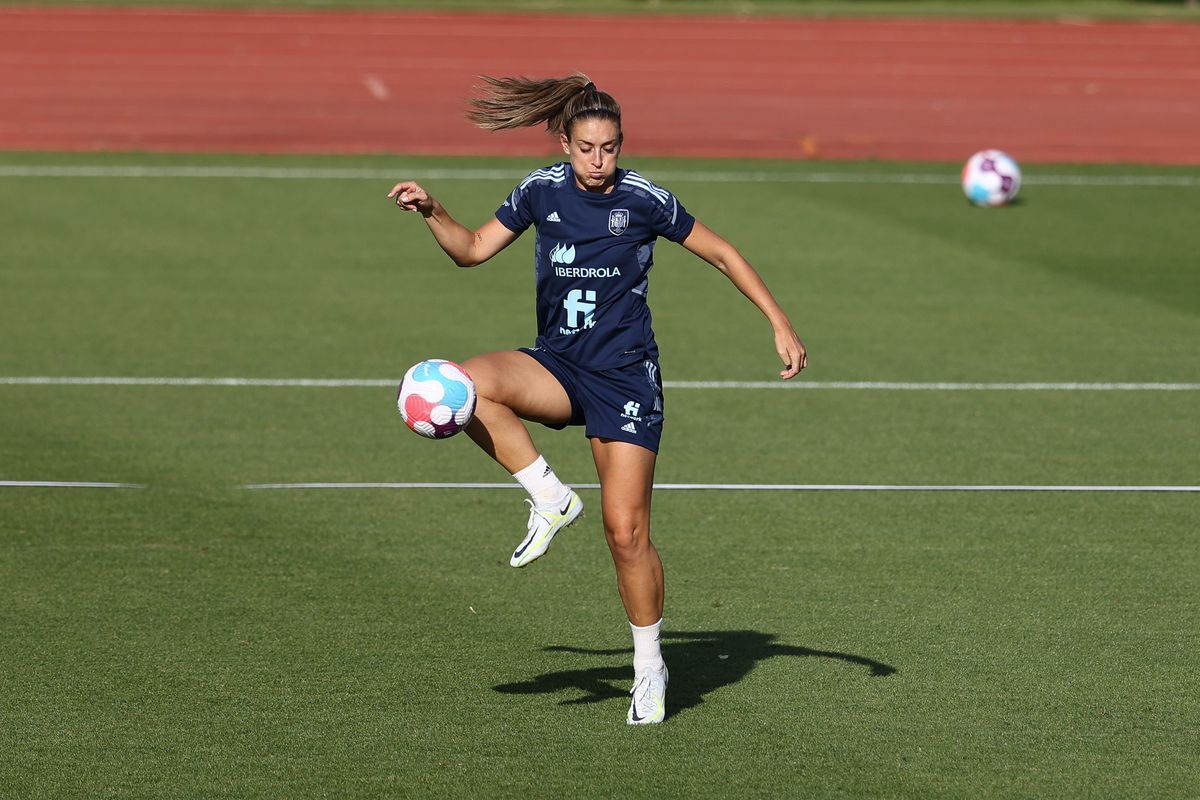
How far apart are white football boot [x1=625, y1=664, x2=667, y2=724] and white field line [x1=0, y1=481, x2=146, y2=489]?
4.46 m

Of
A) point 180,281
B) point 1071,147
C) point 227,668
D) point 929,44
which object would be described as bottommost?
point 227,668

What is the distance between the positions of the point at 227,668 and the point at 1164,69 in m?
30.8

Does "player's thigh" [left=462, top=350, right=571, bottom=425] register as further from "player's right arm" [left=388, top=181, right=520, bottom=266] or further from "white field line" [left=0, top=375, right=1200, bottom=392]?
"white field line" [left=0, top=375, right=1200, bottom=392]

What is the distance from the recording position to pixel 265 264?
1709 cm

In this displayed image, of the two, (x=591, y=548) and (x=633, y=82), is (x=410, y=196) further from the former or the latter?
(x=633, y=82)

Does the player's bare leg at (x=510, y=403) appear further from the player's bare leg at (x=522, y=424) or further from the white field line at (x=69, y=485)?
the white field line at (x=69, y=485)

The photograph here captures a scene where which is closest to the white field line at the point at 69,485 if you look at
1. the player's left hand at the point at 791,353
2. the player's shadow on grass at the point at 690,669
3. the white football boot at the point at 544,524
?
the player's shadow on grass at the point at 690,669

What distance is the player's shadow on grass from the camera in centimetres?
712

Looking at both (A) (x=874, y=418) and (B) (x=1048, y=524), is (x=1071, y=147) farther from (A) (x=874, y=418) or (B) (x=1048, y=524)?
(B) (x=1048, y=524)

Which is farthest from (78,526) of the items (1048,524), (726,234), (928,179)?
(928,179)

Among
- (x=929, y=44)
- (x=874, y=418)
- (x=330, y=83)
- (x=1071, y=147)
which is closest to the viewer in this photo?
(x=874, y=418)

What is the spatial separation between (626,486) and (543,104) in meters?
1.45

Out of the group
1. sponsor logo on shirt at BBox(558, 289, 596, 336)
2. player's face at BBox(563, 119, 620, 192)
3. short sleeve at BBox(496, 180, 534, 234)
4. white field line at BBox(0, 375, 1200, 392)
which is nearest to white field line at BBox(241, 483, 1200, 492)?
white field line at BBox(0, 375, 1200, 392)

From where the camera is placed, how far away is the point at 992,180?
2011 centimetres
